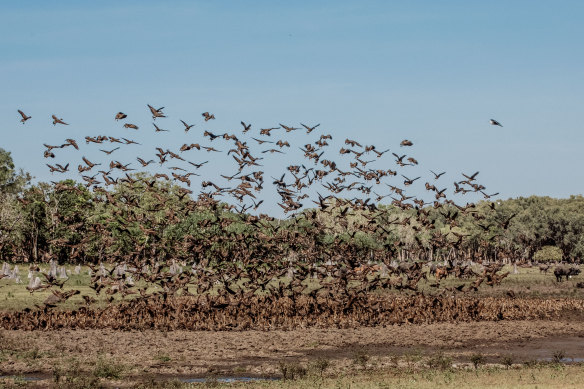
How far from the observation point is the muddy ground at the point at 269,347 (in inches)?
1095

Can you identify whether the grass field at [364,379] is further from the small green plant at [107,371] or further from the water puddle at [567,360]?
the water puddle at [567,360]

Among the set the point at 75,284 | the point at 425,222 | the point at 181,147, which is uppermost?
the point at 181,147

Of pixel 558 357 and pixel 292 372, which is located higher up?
pixel 558 357

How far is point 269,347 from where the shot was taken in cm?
3272

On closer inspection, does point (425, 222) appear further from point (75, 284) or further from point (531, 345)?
point (75, 284)

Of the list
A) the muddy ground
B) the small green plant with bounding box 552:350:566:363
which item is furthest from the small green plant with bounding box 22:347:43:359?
the small green plant with bounding box 552:350:566:363

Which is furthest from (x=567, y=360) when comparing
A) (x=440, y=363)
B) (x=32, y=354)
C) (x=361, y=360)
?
(x=32, y=354)

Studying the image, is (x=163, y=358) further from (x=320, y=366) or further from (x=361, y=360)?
(x=361, y=360)

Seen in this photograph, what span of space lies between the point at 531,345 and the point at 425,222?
7865 mm

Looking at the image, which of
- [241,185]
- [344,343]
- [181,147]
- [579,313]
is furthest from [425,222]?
[579,313]

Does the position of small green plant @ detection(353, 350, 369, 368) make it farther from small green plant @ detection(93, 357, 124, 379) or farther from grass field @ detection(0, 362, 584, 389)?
small green plant @ detection(93, 357, 124, 379)

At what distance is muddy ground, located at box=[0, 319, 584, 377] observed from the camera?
27809 mm

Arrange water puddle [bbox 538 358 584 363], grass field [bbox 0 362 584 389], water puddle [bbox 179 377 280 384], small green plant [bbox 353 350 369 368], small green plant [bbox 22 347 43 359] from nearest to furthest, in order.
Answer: grass field [bbox 0 362 584 389], water puddle [bbox 179 377 280 384], small green plant [bbox 353 350 369 368], small green plant [bbox 22 347 43 359], water puddle [bbox 538 358 584 363]

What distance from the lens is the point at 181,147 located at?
99.3 feet
